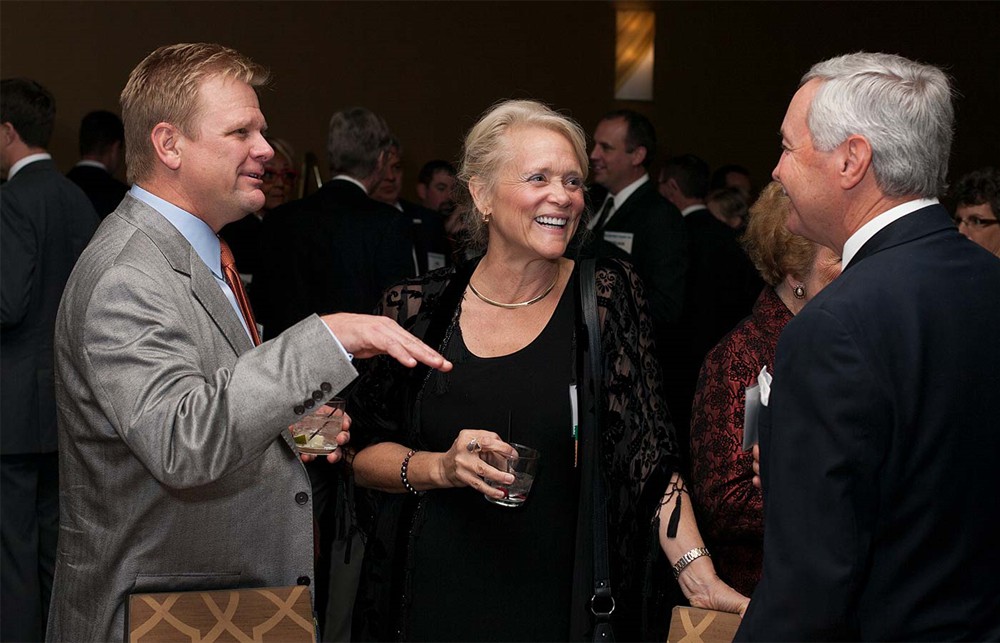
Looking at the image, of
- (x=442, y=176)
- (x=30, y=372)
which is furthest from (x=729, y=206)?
(x=30, y=372)

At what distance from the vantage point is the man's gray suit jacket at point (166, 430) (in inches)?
62.6

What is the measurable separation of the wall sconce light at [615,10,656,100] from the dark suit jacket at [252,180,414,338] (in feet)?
19.1

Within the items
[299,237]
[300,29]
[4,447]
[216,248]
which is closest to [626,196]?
[299,237]

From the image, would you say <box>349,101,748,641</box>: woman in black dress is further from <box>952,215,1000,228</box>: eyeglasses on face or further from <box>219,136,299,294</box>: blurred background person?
<box>952,215,1000,228</box>: eyeglasses on face

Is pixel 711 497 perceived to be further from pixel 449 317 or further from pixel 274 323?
pixel 274 323

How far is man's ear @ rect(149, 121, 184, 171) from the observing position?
188cm

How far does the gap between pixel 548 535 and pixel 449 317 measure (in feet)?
1.68

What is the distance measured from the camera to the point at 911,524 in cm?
140

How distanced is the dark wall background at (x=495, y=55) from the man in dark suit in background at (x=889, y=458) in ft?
21.7

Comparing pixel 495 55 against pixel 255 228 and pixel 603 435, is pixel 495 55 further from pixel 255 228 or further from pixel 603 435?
pixel 603 435

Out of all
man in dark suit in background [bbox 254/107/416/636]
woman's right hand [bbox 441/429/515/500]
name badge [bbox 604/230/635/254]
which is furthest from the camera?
name badge [bbox 604/230/635/254]

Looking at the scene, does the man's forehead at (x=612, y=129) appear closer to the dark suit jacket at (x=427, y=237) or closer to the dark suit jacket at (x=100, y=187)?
the dark suit jacket at (x=427, y=237)

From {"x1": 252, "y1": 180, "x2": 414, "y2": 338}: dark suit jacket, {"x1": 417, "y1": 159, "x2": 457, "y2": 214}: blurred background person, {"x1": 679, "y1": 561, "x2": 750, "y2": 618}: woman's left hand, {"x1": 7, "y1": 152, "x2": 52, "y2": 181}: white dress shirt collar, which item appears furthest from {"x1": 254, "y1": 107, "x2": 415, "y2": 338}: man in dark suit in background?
{"x1": 417, "y1": 159, "x2": 457, "y2": 214}: blurred background person

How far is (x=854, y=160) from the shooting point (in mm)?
1516
